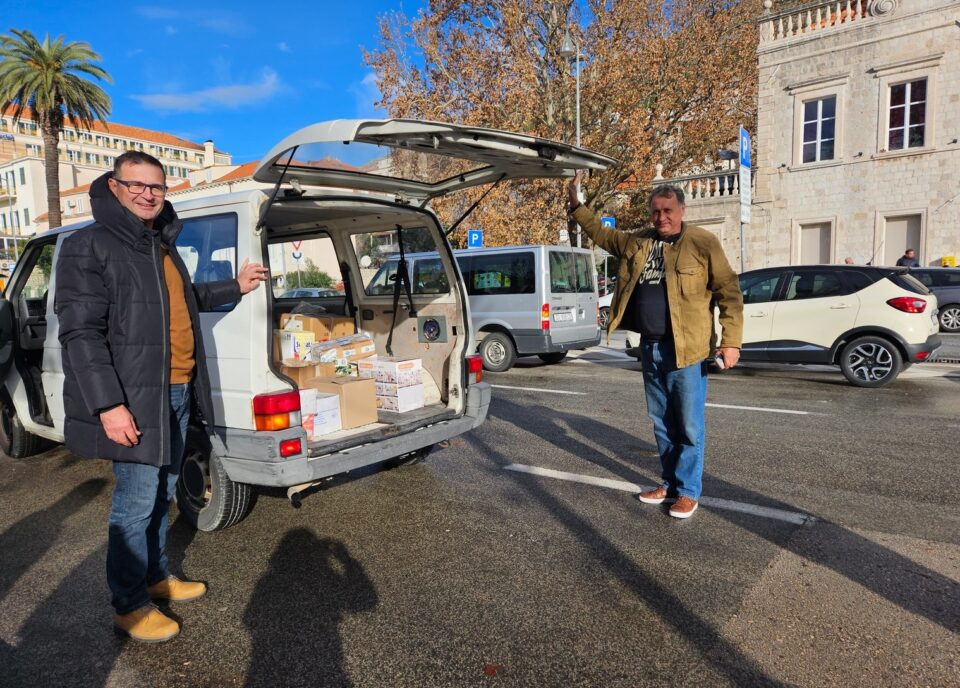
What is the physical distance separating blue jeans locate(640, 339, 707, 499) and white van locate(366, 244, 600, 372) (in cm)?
628

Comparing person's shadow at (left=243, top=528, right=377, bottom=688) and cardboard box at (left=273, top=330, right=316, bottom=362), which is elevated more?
cardboard box at (left=273, top=330, right=316, bottom=362)

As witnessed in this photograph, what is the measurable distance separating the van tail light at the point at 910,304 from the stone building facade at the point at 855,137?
13418 mm

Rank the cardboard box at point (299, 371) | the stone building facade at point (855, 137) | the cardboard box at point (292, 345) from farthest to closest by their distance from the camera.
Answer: the stone building facade at point (855, 137)
the cardboard box at point (292, 345)
the cardboard box at point (299, 371)

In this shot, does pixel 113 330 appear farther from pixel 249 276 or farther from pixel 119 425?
pixel 249 276

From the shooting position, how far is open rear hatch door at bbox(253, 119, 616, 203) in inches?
128

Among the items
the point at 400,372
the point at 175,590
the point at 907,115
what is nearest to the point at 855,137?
the point at 907,115

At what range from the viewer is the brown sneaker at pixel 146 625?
2.77 metres

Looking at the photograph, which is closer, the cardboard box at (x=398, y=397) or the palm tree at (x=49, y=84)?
the cardboard box at (x=398, y=397)

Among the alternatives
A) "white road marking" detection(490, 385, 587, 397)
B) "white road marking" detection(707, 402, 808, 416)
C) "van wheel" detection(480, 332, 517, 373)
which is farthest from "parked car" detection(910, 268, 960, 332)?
"white road marking" detection(490, 385, 587, 397)

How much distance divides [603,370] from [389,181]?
7.06 meters

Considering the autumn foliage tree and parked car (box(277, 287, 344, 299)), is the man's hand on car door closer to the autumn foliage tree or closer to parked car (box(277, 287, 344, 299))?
parked car (box(277, 287, 344, 299))

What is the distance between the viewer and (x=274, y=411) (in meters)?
3.40

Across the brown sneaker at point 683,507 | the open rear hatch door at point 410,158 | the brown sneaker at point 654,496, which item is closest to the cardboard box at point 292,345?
the open rear hatch door at point 410,158

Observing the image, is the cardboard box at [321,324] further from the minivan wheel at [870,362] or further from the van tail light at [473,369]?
the minivan wheel at [870,362]
